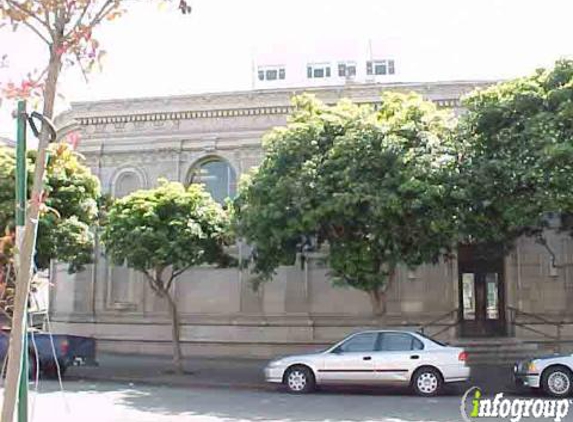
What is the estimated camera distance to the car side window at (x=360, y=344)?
48.7 feet

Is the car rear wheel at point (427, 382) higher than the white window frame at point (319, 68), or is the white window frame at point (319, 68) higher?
the white window frame at point (319, 68)

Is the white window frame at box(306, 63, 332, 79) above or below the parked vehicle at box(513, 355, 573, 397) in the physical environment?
above

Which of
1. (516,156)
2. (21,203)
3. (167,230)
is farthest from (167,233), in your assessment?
(21,203)

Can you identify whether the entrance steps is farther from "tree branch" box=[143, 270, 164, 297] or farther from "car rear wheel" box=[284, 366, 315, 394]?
"tree branch" box=[143, 270, 164, 297]

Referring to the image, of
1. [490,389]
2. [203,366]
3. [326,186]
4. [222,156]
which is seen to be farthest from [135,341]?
[490,389]

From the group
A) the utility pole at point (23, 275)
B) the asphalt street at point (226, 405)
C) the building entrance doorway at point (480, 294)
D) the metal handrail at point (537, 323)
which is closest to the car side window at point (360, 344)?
the asphalt street at point (226, 405)

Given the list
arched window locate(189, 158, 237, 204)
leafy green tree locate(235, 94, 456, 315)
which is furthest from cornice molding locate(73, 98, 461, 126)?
leafy green tree locate(235, 94, 456, 315)

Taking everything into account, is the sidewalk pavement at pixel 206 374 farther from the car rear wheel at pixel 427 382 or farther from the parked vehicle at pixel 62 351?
the car rear wheel at pixel 427 382

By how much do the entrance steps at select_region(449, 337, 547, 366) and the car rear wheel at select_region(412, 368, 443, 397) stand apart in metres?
6.32

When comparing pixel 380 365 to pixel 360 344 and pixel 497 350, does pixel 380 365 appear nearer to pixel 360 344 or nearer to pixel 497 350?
pixel 360 344

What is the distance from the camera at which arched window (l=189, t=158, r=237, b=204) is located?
2472 centimetres

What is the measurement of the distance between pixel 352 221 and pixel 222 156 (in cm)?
973

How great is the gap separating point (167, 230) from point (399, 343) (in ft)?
22.4

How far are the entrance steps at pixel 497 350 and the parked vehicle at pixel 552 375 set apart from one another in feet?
20.1
